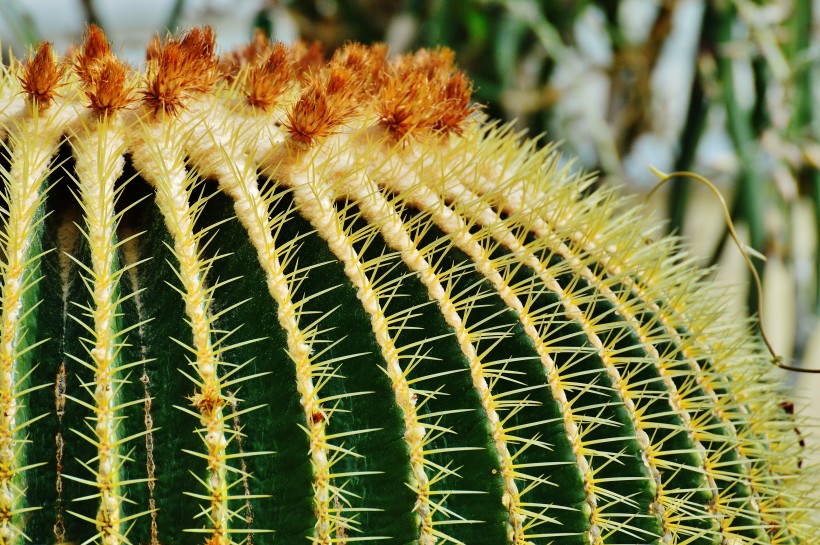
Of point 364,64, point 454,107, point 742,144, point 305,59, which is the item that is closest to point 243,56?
point 305,59

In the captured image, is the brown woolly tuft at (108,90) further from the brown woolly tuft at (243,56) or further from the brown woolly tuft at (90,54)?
the brown woolly tuft at (243,56)

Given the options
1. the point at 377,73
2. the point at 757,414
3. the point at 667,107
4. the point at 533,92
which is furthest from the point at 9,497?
the point at 667,107

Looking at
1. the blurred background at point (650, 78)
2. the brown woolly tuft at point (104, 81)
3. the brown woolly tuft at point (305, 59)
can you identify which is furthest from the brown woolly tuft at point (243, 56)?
the blurred background at point (650, 78)

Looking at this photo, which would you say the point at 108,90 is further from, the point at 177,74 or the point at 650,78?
the point at 650,78

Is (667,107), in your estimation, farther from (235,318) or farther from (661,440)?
(235,318)

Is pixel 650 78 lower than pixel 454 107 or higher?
higher

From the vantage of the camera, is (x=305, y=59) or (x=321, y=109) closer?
(x=321, y=109)

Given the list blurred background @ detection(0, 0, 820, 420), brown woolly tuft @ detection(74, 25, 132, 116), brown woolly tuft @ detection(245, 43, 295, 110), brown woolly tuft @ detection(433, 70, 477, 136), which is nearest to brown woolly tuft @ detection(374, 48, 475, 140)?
brown woolly tuft @ detection(433, 70, 477, 136)
